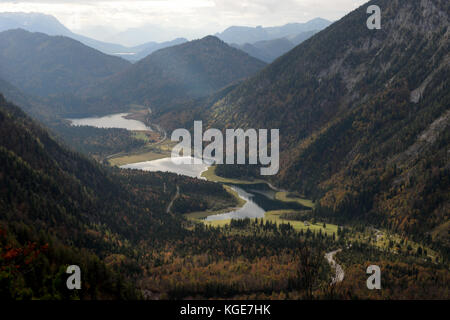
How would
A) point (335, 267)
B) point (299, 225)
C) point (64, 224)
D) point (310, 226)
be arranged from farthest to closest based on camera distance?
point (299, 225) → point (310, 226) → point (64, 224) → point (335, 267)

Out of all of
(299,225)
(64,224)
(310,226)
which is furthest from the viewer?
(299,225)

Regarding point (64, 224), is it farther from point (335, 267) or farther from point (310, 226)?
point (310, 226)

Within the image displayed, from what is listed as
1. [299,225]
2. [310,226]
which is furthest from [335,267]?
[299,225]

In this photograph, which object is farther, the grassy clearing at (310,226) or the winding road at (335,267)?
the grassy clearing at (310,226)

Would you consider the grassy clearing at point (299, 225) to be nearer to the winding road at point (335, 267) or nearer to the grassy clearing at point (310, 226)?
the grassy clearing at point (310, 226)

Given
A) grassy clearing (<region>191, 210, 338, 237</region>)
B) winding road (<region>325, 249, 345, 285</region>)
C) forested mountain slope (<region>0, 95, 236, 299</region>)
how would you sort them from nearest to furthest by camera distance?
forested mountain slope (<region>0, 95, 236, 299</region>)
winding road (<region>325, 249, 345, 285</region>)
grassy clearing (<region>191, 210, 338, 237</region>)

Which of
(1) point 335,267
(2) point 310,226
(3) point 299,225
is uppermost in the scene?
(3) point 299,225

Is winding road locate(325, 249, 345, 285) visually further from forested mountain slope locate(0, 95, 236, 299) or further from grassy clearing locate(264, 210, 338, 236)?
forested mountain slope locate(0, 95, 236, 299)

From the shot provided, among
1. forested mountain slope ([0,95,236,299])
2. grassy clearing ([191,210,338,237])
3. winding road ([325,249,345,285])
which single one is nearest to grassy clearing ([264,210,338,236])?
grassy clearing ([191,210,338,237])

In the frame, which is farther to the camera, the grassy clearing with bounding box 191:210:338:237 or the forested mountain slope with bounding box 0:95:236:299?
the grassy clearing with bounding box 191:210:338:237

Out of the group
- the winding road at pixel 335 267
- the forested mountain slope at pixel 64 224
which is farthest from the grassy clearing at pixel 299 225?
the winding road at pixel 335 267

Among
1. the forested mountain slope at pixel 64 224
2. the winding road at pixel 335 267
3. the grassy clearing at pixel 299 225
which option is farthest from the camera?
the grassy clearing at pixel 299 225
